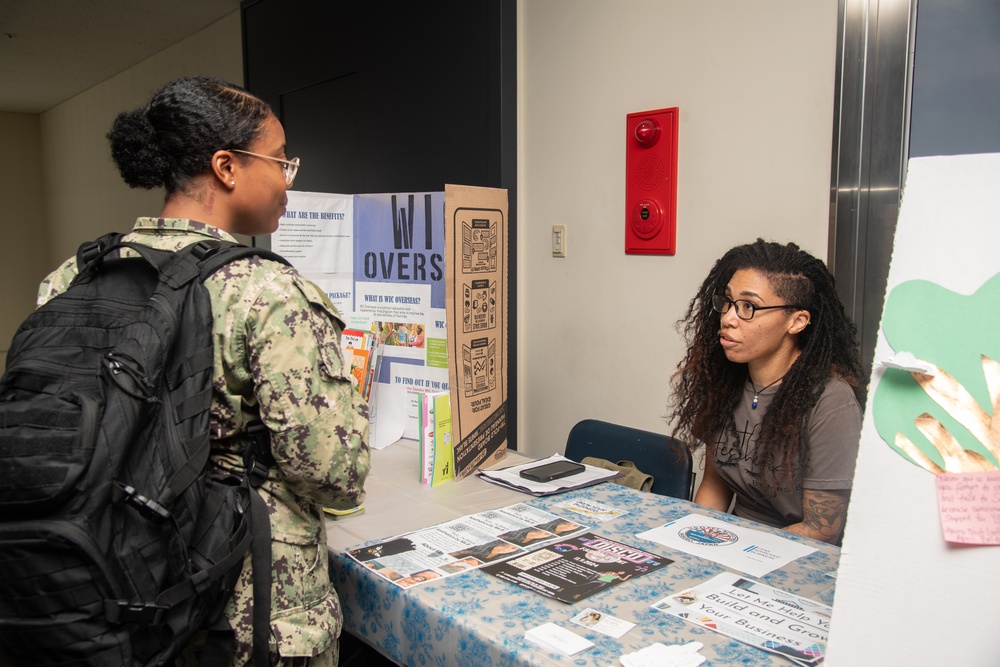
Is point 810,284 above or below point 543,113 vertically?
below

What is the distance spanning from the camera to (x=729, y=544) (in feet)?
4.67

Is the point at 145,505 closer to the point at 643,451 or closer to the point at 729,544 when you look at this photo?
the point at 729,544

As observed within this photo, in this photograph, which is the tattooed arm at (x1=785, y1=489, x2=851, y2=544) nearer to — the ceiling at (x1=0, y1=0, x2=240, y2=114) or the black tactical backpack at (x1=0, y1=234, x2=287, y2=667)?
the black tactical backpack at (x1=0, y1=234, x2=287, y2=667)

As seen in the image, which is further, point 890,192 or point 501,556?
point 890,192

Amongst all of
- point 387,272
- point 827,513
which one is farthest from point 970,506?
point 387,272

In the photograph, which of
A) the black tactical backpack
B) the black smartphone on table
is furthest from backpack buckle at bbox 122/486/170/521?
the black smartphone on table

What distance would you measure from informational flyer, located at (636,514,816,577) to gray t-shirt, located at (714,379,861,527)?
0.81ft

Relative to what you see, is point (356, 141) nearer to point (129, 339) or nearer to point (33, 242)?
point (129, 339)

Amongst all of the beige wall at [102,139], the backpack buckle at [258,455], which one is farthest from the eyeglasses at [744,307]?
the beige wall at [102,139]

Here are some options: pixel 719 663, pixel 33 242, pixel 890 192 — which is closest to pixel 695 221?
pixel 890 192

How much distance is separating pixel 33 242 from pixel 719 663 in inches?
459

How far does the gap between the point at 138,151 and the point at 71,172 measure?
30.0 ft

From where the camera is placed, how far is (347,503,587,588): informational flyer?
134 cm

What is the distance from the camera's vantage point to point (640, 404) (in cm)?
284
